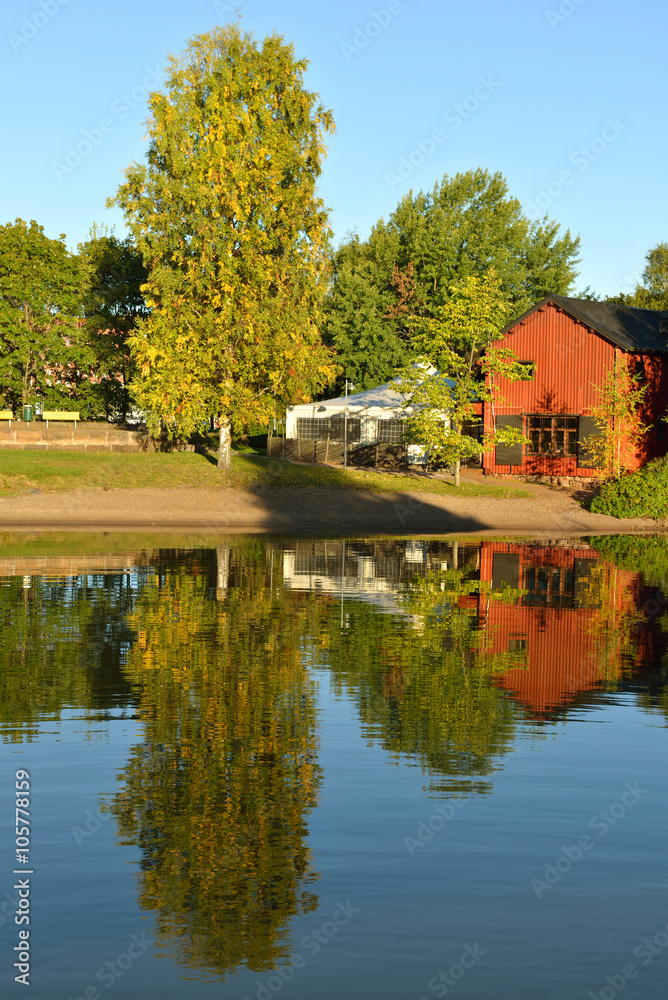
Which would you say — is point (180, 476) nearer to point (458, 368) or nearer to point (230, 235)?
point (230, 235)

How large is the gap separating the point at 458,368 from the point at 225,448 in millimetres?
13322

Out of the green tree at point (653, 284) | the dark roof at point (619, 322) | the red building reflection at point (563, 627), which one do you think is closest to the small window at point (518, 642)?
the red building reflection at point (563, 627)

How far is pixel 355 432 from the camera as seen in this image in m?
60.0

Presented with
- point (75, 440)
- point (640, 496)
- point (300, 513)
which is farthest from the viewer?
point (75, 440)

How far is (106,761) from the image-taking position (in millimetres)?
9797

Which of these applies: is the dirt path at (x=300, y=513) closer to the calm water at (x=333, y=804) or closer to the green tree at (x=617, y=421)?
the green tree at (x=617, y=421)

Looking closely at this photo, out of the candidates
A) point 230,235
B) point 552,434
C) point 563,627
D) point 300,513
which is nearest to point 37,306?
point 230,235

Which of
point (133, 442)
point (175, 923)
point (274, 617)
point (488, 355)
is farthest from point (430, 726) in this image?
point (133, 442)

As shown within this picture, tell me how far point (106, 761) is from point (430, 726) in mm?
3339

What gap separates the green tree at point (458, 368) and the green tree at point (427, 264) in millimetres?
21749

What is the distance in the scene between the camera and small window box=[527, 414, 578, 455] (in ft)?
182

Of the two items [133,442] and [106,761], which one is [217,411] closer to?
[133,442]

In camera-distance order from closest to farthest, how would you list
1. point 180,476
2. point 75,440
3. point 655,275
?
point 180,476, point 75,440, point 655,275

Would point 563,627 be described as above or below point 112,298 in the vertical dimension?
below
